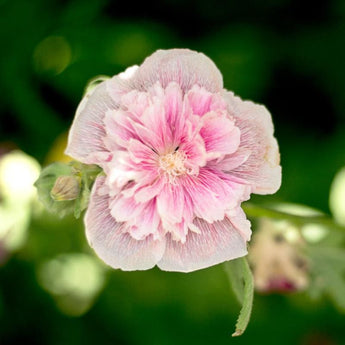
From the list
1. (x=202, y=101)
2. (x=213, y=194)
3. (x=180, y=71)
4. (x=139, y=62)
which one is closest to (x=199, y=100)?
(x=202, y=101)

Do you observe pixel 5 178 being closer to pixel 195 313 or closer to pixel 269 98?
pixel 195 313

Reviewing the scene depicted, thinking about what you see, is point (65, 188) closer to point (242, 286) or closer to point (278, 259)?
point (242, 286)

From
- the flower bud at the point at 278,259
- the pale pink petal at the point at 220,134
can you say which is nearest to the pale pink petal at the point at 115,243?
the pale pink petal at the point at 220,134

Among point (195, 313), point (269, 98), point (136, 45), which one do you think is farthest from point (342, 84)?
point (195, 313)

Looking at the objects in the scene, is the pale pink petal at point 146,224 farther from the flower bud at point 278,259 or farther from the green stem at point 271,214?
the flower bud at point 278,259

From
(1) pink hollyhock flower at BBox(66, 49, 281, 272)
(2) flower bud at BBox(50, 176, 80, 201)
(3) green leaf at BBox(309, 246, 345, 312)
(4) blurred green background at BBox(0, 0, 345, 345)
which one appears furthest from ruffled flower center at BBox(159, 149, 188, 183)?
(4) blurred green background at BBox(0, 0, 345, 345)

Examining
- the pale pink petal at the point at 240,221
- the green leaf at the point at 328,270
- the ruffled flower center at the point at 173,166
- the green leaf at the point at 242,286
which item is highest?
the ruffled flower center at the point at 173,166
